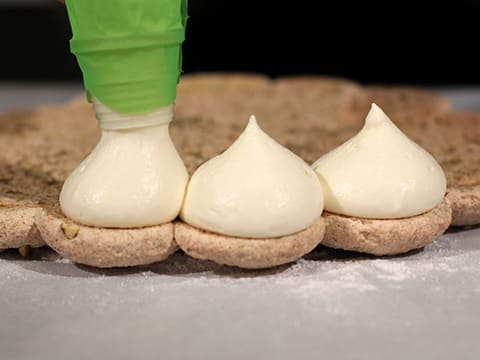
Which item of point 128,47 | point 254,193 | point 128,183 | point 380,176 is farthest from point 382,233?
point 128,47

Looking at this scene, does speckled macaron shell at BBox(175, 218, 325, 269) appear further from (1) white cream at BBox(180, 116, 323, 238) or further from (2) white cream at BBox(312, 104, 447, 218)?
(2) white cream at BBox(312, 104, 447, 218)

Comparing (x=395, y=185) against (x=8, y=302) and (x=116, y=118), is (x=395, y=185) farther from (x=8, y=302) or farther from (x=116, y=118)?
(x=8, y=302)

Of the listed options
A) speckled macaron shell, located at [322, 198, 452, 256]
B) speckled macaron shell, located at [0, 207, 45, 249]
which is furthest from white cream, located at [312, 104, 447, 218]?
speckled macaron shell, located at [0, 207, 45, 249]

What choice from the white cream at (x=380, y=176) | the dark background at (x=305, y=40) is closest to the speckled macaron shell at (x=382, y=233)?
the white cream at (x=380, y=176)

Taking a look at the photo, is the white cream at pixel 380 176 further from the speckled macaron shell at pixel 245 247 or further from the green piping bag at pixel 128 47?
the green piping bag at pixel 128 47

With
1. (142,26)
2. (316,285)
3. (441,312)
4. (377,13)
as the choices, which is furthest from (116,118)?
(377,13)
